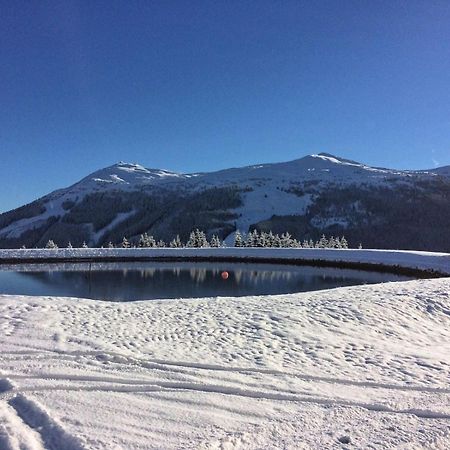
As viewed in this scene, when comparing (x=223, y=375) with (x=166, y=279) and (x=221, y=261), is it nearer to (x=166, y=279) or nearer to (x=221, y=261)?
(x=166, y=279)

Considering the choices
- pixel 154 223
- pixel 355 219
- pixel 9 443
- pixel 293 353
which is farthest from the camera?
pixel 154 223

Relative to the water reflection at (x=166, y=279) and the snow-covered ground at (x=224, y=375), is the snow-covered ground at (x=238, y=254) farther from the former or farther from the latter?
the snow-covered ground at (x=224, y=375)

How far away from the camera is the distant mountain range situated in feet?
407

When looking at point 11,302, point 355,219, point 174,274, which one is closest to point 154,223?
point 355,219

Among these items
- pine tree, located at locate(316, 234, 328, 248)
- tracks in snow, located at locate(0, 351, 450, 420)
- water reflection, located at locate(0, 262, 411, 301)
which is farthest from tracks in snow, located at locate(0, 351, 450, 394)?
pine tree, located at locate(316, 234, 328, 248)

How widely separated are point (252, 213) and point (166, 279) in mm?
126688

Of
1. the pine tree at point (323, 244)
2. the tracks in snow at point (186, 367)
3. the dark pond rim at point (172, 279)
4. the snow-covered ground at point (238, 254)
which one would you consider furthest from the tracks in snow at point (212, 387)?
the pine tree at point (323, 244)

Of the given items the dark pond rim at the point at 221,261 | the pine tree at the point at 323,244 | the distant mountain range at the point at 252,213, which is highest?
the distant mountain range at the point at 252,213

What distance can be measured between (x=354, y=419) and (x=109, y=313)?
7275mm

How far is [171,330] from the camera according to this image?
941 cm

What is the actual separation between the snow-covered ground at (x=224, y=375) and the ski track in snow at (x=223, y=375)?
0.02m

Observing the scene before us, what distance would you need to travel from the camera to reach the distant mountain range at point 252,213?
124 meters

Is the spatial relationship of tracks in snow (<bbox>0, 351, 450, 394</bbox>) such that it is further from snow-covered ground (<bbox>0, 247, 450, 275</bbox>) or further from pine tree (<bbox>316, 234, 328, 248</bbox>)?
pine tree (<bbox>316, 234, 328, 248</bbox>)

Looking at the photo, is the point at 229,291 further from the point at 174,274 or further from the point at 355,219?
the point at 355,219
